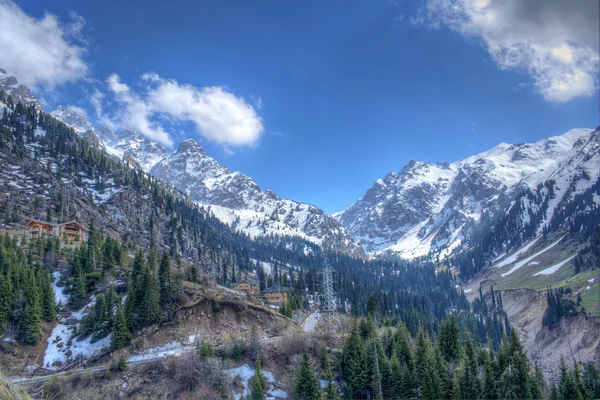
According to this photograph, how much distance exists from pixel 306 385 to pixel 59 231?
8194cm

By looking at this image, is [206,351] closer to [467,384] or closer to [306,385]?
[306,385]

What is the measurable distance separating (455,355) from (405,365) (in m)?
14.0

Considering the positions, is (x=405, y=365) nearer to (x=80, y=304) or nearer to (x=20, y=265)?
(x=80, y=304)

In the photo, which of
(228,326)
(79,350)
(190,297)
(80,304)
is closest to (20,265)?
(80,304)

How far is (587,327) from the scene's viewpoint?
440ft

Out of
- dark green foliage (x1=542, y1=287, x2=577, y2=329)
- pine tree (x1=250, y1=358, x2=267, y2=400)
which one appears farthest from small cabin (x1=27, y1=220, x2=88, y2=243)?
dark green foliage (x1=542, y1=287, x2=577, y2=329)

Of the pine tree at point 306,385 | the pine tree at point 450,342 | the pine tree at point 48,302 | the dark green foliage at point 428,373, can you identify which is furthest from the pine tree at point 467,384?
the pine tree at point 48,302

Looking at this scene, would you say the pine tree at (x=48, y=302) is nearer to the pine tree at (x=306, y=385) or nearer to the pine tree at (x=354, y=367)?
the pine tree at (x=306, y=385)

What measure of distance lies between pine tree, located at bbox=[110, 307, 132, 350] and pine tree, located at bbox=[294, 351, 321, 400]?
27911 millimetres

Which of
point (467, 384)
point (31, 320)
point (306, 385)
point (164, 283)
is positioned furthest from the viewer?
point (164, 283)

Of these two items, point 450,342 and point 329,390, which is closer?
point 329,390

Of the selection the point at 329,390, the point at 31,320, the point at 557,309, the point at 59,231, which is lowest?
the point at 329,390

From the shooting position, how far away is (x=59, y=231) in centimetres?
10456

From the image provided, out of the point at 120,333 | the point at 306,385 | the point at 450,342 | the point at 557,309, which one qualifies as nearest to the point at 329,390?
the point at 306,385
